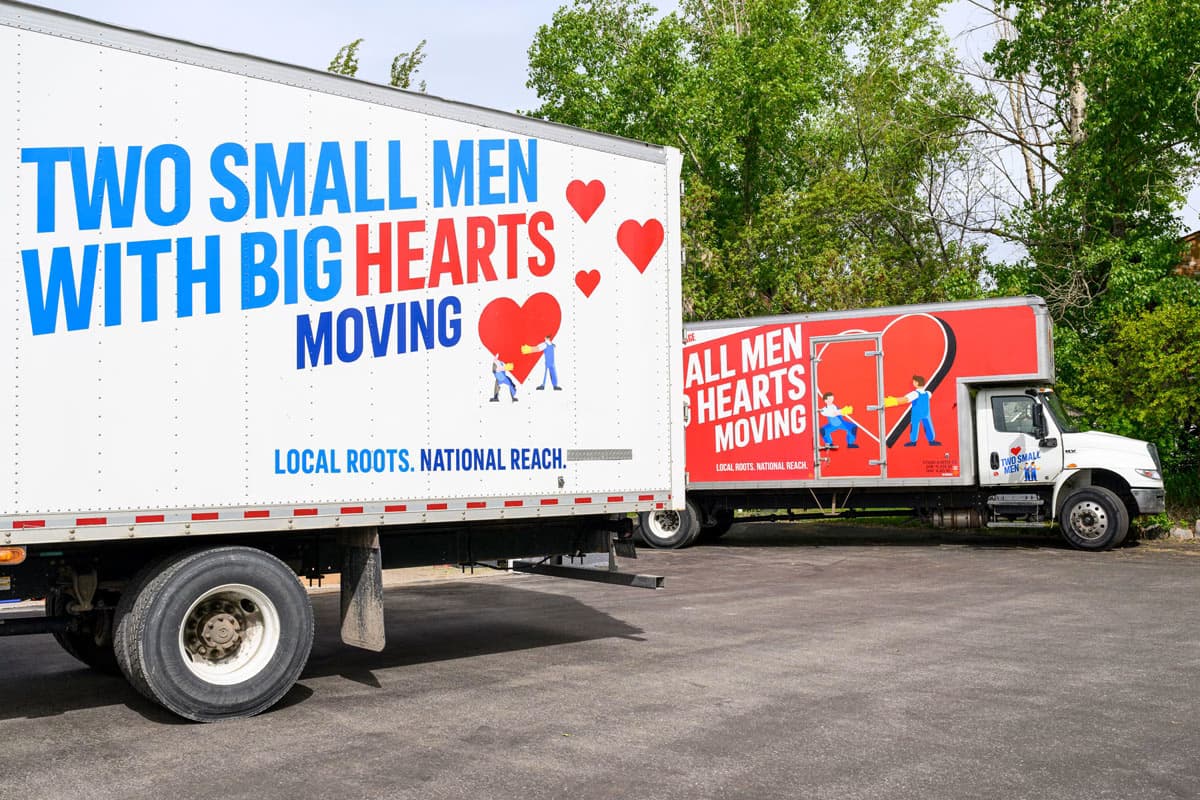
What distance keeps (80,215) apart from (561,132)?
371cm

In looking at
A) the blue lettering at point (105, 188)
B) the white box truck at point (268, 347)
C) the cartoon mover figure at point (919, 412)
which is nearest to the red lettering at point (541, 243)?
the white box truck at point (268, 347)

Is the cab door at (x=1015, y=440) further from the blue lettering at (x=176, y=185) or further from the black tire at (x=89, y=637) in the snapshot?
the blue lettering at (x=176, y=185)

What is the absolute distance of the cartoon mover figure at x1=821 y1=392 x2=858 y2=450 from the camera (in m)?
18.5

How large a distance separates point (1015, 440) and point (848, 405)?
8.58ft

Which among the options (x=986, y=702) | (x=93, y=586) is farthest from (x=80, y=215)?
(x=986, y=702)

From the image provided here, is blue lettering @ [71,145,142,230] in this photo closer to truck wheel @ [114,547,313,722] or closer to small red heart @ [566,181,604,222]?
truck wheel @ [114,547,313,722]

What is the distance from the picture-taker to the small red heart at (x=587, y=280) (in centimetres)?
908

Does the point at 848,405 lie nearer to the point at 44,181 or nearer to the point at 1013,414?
the point at 1013,414

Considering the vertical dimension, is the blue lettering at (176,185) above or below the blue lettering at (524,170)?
below

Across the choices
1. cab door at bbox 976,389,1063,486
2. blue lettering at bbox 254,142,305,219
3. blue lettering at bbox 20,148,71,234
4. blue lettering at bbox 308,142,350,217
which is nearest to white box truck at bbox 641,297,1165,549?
cab door at bbox 976,389,1063,486

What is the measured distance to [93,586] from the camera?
23.7 feet

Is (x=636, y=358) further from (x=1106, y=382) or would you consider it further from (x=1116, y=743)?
(x=1106, y=382)

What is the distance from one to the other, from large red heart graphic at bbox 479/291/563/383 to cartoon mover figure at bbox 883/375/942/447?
10.6 m

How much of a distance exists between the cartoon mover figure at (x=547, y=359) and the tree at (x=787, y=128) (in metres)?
19.0
